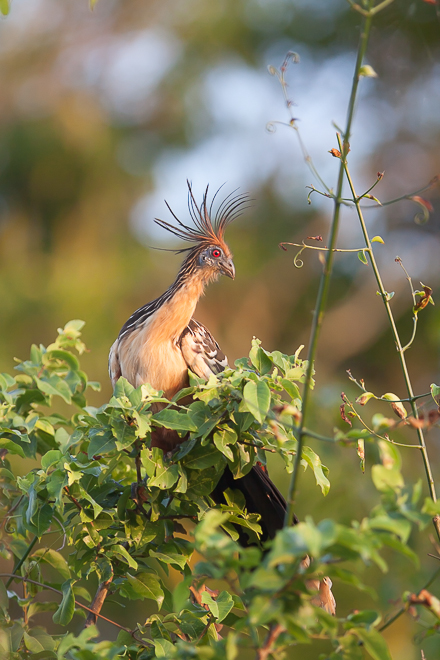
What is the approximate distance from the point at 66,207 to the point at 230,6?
11.6ft

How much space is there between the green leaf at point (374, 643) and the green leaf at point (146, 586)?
778 mm

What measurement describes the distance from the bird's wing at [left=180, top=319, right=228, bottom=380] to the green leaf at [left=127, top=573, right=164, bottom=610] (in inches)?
38.6

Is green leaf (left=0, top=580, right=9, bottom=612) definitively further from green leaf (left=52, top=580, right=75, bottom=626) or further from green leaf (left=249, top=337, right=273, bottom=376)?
green leaf (left=249, top=337, right=273, bottom=376)

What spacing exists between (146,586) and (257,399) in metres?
0.66

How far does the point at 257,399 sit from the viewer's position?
128 cm

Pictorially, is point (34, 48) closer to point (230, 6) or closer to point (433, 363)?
point (230, 6)

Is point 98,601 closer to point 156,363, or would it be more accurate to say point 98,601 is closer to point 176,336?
point 156,363

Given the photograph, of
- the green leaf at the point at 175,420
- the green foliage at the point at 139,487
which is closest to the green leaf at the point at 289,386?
the green foliage at the point at 139,487

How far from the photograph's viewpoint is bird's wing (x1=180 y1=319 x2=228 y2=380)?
98.9 inches

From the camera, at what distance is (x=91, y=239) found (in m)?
7.66

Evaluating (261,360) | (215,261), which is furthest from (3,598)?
(215,261)

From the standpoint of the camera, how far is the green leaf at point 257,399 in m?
1.23

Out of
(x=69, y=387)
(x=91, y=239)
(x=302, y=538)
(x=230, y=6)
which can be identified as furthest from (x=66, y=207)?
(x=302, y=538)

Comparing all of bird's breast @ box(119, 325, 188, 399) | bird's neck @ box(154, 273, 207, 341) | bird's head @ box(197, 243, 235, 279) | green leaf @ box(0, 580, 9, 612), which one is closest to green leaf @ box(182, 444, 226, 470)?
green leaf @ box(0, 580, 9, 612)
